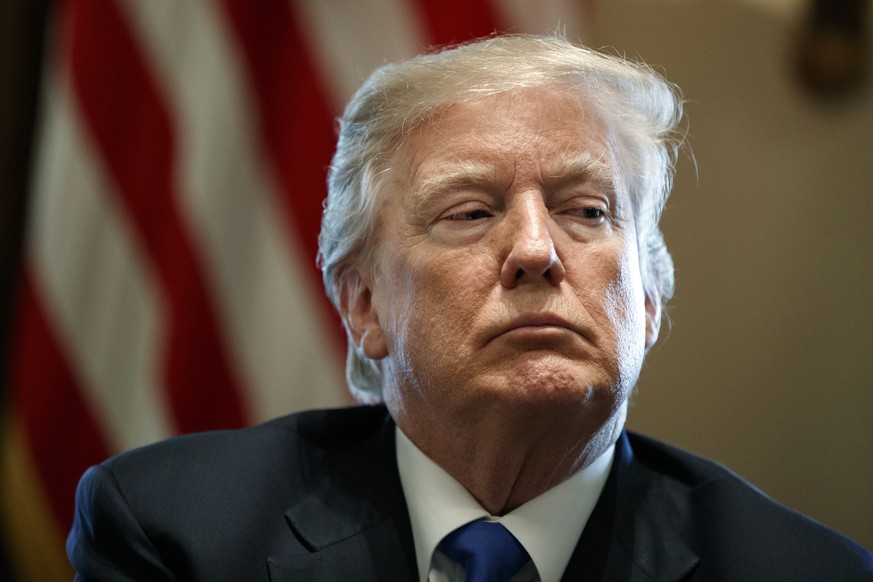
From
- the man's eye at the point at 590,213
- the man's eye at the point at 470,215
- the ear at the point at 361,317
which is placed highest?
the man's eye at the point at 470,215

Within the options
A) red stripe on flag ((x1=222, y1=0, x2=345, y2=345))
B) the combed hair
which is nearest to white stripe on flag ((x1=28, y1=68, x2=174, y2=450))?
red stripe on flag ((x1=222, y1=0, x2=345, y2=345))

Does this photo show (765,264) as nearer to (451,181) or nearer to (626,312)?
(626,312)

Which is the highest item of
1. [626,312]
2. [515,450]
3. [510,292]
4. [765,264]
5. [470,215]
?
[470,215]

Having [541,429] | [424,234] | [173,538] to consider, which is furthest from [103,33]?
[541,429]

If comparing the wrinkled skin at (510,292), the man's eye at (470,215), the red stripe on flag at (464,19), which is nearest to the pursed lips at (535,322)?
the wrinkled skin at (510,292)

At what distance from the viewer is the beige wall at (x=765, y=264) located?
277cm

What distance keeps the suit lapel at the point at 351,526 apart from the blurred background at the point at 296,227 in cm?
101

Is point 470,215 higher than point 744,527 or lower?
higher

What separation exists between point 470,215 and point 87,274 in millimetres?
1524

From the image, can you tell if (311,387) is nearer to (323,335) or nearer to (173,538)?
(323,335)

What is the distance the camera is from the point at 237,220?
278cm

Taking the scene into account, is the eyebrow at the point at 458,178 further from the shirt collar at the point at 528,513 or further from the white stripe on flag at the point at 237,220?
the white stripe on flag at the point at 237,220

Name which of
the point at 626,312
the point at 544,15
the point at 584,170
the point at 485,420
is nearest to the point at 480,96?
the point at 584,170

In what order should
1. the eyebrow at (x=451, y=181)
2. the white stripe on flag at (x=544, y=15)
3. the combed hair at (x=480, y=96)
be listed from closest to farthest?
the eyebrow at (x=451, y=181) → the combed hair at (x=480, y=96) → the white stripe on flag at (x=544, y=15)
